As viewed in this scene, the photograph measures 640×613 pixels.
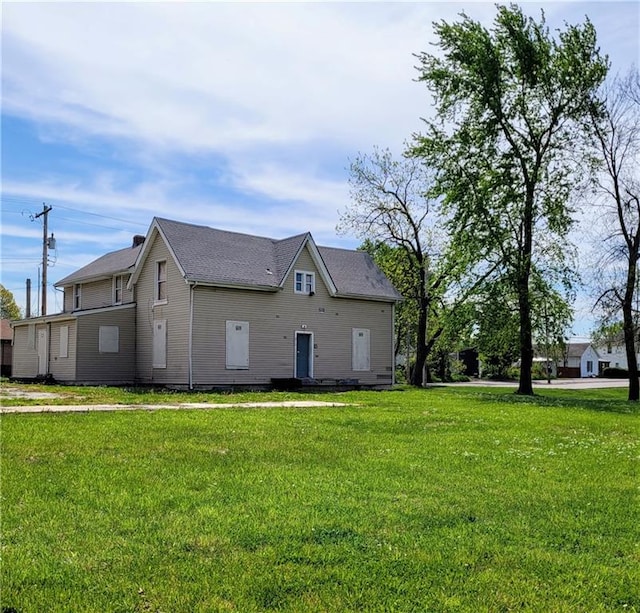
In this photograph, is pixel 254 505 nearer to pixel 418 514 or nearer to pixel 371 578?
pixel 418 514

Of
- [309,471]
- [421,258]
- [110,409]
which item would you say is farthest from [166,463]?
[421,258]

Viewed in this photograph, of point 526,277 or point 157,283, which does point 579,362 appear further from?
point 157,283

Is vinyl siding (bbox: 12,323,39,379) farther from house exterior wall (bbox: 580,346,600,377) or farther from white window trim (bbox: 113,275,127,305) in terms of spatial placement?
house exterior wall (bbox: 580,346,600,377)

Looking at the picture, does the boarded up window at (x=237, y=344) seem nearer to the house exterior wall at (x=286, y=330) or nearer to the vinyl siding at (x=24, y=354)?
the house exterior wall at (x=286, y=330)

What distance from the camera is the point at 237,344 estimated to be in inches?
1057

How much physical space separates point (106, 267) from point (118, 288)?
2388 mm

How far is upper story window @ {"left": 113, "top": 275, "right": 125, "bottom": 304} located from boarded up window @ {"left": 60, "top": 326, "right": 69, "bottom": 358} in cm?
372

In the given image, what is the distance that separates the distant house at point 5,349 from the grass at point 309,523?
119 ft

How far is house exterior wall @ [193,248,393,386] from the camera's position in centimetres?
2598

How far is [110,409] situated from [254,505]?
30.2 ft

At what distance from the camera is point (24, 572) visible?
439cm

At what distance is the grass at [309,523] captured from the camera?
4.26 metres

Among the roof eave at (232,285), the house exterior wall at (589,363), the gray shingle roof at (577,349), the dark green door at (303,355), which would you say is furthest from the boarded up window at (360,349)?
the house exterior wall at (589,363)

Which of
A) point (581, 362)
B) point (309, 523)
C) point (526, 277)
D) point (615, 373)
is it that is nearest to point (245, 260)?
point (526, 277)
